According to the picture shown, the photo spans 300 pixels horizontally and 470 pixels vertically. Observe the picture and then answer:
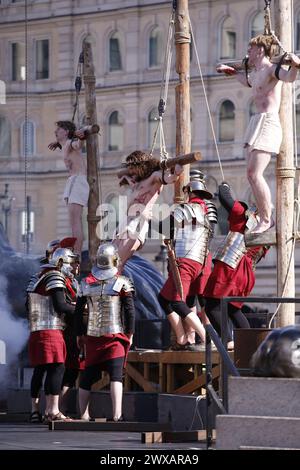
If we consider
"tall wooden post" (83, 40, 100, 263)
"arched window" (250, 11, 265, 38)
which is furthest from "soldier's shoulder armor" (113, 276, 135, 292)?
"arched window" (250, 11, 265, 38)

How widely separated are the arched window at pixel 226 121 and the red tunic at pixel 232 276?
5187 centimetres

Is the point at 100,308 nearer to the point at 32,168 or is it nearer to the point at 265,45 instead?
the point at 265,45

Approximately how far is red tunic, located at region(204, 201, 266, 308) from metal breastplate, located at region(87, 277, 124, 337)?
2.71ft

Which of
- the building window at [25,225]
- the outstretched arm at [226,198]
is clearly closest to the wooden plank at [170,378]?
the outstretched arm at [226,198]

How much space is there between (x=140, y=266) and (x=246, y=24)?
43292 mm

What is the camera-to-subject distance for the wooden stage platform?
53.7 feet

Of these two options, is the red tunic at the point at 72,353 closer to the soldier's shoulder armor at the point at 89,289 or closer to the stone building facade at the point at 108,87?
the soldier's shoulder armor at the point at 89,289

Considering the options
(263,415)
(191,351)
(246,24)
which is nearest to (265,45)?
(191,351)

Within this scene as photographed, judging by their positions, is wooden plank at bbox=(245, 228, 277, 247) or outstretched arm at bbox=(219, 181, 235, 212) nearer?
wooden plank at bbox=(245, 228, 277, 247)

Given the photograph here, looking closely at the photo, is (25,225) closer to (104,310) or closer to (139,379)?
(139,379)

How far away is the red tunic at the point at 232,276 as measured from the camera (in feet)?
52.6

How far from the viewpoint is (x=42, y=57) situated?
74.2 meters

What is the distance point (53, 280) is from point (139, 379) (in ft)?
4.78

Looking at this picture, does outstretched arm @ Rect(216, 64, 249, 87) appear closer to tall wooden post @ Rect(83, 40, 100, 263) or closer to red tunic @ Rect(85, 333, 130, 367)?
red tunic @ Rect(85, 333, 130, 367)
